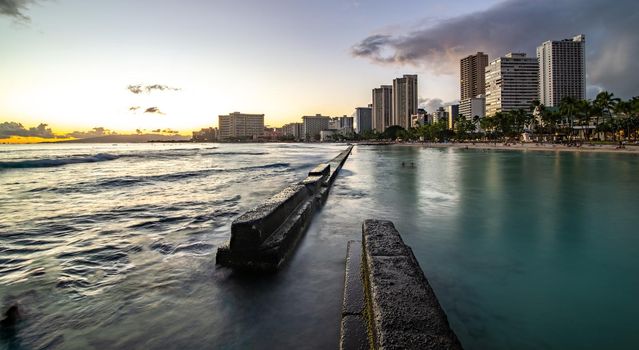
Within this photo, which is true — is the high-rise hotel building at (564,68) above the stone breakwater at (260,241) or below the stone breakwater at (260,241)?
above

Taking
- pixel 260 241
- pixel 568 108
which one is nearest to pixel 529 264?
pixel 260 241

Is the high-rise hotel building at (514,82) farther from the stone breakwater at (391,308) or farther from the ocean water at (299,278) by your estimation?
the stone breakwater at (391,308)

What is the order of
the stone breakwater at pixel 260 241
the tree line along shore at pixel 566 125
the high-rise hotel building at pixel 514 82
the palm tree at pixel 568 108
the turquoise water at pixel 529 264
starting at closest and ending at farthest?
the turquoise water at pixel 529 264 → the stone breakwater at pixel 260 241 → the tree line along shore at pixel 566 125 → the palm tree at pixel 568 108 → the high-rise hotel building at pixel 514 82

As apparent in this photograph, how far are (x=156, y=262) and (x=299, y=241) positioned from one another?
8.86ft

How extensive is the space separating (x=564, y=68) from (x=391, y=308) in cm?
23145

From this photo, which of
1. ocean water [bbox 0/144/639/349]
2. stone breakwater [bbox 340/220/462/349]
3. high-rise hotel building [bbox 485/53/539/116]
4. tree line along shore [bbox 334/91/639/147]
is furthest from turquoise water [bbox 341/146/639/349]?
high-rise hotel building [bbox 485/53/539/116]

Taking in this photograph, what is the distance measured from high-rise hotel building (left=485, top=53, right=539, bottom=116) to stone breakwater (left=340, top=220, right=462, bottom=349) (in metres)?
184

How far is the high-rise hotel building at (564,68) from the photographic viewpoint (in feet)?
601

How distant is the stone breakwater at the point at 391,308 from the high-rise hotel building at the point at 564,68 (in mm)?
218004

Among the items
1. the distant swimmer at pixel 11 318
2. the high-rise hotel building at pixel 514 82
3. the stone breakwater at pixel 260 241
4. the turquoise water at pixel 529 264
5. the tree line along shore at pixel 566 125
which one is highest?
the high-rise hotel building at pixel 514 82

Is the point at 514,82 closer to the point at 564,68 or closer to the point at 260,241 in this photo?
the point at 564,68

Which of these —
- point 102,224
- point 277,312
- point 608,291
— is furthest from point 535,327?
point 102,224

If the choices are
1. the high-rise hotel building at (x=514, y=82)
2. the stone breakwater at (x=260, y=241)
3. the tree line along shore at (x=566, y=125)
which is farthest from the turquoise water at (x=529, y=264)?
the high-rise hotel building at (x=514, y=82)

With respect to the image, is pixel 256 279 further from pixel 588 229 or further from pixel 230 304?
pixel 588 229
